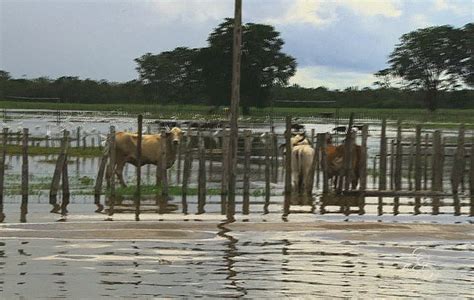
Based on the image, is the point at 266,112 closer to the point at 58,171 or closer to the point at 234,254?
the point at 58,171

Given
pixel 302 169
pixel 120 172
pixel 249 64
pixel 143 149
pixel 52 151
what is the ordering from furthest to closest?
1. pixel 249 64
2. pixel 52 151
3. pixel 143 149
4. pixel 120 172
5. pixel 302 169

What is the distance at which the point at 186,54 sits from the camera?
3861 inches

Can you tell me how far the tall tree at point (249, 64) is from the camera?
77.6 metres

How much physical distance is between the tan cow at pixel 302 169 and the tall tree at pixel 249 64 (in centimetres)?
5104

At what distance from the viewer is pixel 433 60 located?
97375mm

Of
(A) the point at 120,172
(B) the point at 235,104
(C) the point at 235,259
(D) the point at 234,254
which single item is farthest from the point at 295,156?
(C) the point at 235,259

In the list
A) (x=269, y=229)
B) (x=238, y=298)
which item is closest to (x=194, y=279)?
(x=238, y=298)

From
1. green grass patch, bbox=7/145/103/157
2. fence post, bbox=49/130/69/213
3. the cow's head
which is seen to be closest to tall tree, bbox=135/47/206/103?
green grass patch, bbox=7/145/103/157

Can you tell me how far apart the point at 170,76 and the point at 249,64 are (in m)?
19.9

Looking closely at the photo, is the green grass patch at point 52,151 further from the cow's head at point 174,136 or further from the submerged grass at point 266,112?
the submerged grass at point 266,112

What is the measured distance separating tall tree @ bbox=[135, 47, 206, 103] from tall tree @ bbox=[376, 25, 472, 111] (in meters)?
22.8

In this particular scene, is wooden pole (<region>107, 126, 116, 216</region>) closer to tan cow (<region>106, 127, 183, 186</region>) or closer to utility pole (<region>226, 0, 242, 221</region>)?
tan cow (<region>106, 127, 183, 186</region>)

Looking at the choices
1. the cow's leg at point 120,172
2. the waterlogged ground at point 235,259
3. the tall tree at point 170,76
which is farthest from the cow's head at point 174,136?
the tall tree at point 170,76

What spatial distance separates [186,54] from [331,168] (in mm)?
75352
